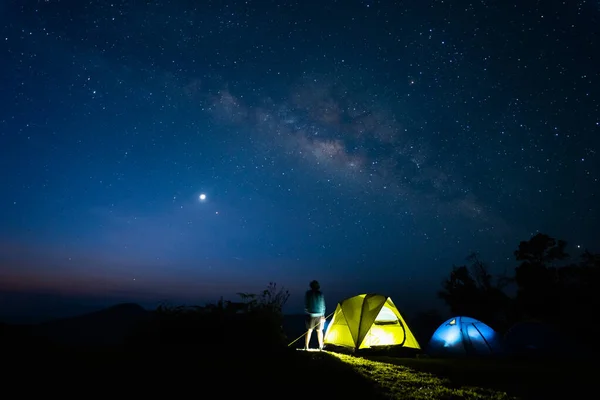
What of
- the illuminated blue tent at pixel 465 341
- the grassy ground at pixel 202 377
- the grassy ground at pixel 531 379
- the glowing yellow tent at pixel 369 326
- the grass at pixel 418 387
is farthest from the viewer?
the glowing yellow tent at pixel 369 326

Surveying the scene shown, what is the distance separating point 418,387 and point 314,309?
16.5 ft

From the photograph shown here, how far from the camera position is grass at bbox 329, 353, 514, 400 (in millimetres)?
4633

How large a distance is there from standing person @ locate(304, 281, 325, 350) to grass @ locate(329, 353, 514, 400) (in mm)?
3619

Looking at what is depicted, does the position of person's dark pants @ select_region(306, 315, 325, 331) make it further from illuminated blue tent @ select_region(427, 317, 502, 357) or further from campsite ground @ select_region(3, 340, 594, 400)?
illuminated blue tent @ select_region(427, 317, 502, 357)

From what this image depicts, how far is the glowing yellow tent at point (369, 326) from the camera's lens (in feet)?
33.1

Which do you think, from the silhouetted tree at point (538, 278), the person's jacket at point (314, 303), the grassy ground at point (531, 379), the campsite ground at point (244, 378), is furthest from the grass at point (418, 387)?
the silhouetted tree at point (538, 278)

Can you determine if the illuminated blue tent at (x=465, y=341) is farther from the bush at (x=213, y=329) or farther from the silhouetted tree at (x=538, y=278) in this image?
the silhouetted tree at (x=538, y=278)

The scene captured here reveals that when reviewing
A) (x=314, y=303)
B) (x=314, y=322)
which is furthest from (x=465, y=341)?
(x=314, y=303)

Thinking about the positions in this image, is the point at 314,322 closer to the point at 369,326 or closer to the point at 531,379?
the point at 369,326

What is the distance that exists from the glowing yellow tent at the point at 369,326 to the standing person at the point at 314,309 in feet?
3.15

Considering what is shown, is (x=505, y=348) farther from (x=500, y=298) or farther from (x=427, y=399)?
(x=500, y=298)

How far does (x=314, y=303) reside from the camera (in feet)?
32.7

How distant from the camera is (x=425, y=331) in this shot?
25.3 metres

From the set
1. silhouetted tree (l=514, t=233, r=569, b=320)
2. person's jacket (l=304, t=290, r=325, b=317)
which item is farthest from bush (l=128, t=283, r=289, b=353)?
silhouetted tree (l=514, t=233, r=569, b=320)
